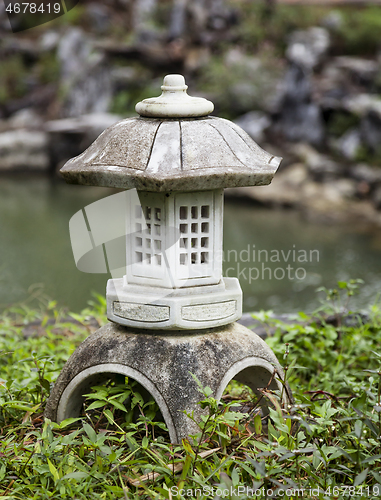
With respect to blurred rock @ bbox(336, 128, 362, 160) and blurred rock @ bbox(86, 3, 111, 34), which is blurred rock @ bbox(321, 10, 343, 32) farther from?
blurred rock @ bbox(86, 3, 111, 34)

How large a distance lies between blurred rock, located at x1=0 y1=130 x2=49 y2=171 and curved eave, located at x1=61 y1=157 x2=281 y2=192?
9698 mm

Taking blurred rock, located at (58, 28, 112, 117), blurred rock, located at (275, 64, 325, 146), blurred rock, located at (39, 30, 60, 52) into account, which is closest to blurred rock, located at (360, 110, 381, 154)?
blurred rock, located at (275, 64, 325, 146)

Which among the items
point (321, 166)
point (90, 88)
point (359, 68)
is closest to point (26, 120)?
point (90, 88)

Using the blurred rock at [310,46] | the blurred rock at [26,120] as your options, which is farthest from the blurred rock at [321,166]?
the blurred rock at [26,120]

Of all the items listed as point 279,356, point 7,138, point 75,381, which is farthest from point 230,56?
point 75,381

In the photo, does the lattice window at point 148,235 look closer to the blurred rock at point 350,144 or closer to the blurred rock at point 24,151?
the blurred rock at point 350,144

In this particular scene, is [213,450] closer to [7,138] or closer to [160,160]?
[160,160]

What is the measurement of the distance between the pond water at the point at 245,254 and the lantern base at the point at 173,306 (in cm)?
298

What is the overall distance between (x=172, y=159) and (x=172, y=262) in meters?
0.49

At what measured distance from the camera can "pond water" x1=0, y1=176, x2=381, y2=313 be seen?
20.8 feet

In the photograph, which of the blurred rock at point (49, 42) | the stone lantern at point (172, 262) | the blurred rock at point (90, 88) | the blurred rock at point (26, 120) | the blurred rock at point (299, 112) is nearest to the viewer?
the stone lantern at point (172, 262)

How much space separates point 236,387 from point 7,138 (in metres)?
9.73

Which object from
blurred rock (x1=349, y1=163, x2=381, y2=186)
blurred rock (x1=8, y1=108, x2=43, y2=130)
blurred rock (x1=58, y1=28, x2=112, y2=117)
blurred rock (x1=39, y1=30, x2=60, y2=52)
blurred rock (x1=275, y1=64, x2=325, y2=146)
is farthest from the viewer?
blurred rock (x1=39, y1=30, x2=60, y2=52)

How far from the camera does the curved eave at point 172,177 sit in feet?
Result: 8.07
